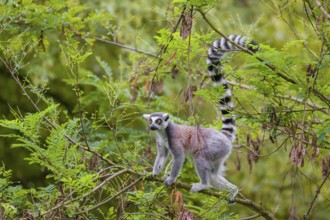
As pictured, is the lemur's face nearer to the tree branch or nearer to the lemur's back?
the lemur's back

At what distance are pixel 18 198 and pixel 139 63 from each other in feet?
6.22

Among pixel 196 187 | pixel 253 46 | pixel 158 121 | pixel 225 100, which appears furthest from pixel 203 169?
pixel 253 46

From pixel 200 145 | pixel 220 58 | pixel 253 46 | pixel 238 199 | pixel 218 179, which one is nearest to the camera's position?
pixel 253 46

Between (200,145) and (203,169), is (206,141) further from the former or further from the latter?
(203,169)

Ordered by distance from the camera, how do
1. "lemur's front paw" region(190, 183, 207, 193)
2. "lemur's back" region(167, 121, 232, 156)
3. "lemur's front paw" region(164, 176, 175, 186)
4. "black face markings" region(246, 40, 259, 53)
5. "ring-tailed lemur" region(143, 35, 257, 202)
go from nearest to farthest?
"black face markings" region(246, 40, 259, 53), "lemur's front paw" region(164, 176, 175, 186), "lemur's front paw" region(190, 183, 207, 193), "ring-tailed lemur" region(143, 35, 257, 202), "lemur's back" region(167, 121, 232, 156)

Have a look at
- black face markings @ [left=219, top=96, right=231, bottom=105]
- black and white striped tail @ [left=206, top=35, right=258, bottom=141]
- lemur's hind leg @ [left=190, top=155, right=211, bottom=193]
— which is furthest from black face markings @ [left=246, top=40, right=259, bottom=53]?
lemur's hind leg @ [left=190, top=155, right=211, bottom=193]

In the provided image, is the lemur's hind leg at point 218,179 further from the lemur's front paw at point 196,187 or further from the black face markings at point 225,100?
the black face markings at point 225,100

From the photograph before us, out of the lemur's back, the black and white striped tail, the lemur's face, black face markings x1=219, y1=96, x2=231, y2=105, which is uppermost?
the black and white striped tail

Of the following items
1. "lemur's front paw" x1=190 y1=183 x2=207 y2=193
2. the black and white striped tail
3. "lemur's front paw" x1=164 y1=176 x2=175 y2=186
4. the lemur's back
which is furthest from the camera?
the lemur's back

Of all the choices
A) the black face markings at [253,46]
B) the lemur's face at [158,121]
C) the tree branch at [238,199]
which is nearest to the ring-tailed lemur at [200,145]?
the lemur's face at [158,121]

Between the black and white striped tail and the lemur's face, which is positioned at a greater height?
the black and white striped tail

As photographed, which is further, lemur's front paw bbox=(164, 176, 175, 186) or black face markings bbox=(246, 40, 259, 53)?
lemur's front paw bbox=(164, 176, 175, 186)

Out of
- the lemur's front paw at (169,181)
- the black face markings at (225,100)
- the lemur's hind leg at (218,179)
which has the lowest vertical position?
the lemur's hind leg at (218,179)

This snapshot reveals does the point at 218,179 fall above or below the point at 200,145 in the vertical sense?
below
